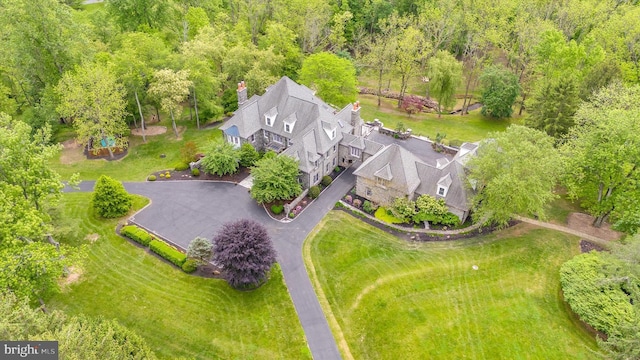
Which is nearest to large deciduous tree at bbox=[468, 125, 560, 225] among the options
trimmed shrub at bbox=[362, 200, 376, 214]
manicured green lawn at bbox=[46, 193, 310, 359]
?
trimmed shrub at bbox=[362, 200, 376, 214]

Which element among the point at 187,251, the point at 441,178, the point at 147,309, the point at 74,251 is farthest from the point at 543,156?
the point at 74,251

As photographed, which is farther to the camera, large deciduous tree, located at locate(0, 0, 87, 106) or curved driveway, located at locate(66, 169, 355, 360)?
large deciduous tree, located at locate(0, 0, 87, 106)

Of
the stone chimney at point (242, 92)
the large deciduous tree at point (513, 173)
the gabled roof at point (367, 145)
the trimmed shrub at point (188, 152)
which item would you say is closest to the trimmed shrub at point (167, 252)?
the trimmed shrub at point (188, 152)

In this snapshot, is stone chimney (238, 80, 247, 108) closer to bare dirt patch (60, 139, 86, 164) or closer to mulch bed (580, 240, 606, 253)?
bare dirt patch (60, 139, 86, 164)

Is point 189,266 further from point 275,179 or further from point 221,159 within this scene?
point 221,159

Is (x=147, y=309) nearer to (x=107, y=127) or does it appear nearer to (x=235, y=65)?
(x=107, y=127)

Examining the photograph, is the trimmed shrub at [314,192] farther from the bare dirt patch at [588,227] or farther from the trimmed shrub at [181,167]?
the bare dirt patch at [588,227]
